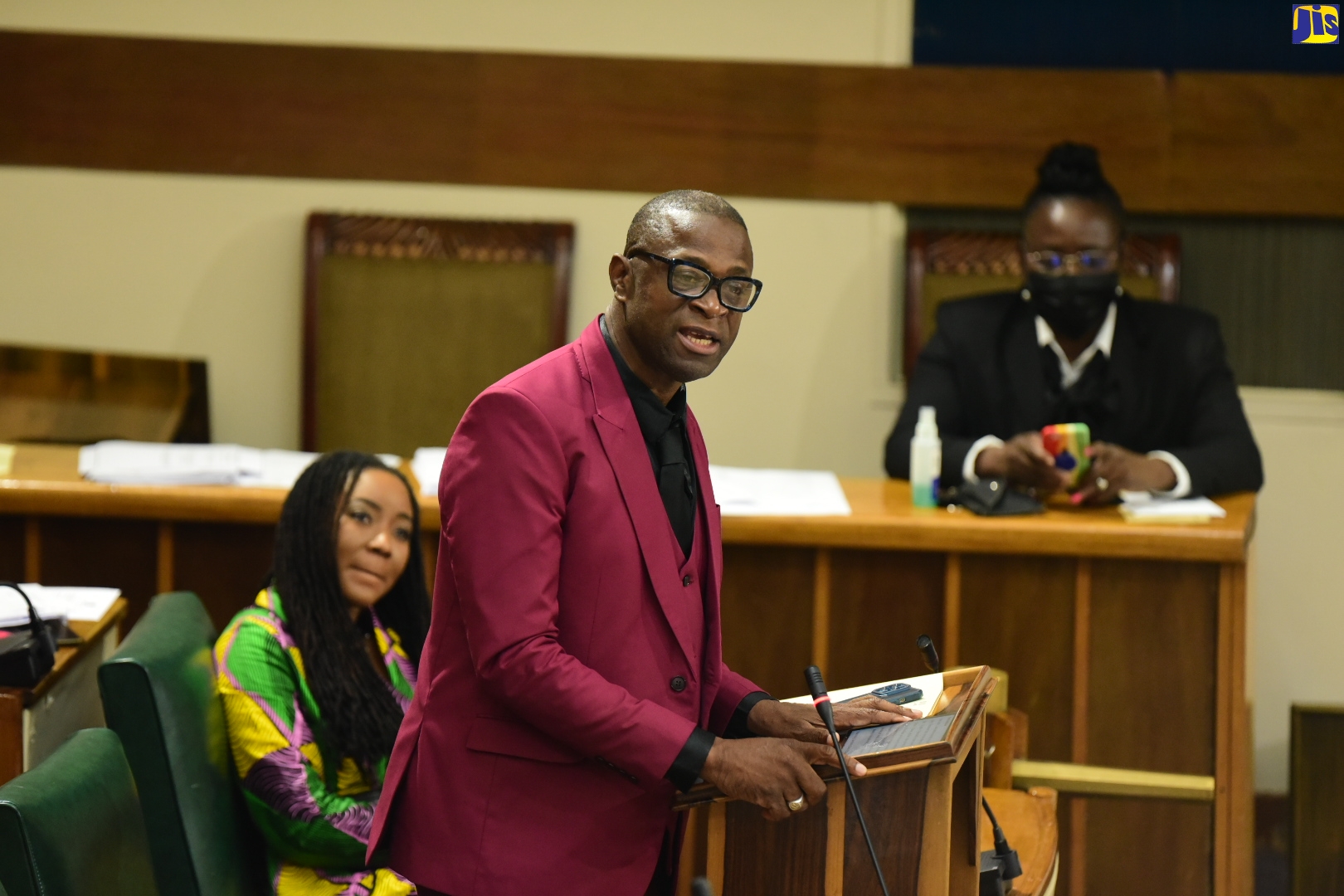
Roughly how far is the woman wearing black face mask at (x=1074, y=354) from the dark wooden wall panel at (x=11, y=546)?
1.95 m

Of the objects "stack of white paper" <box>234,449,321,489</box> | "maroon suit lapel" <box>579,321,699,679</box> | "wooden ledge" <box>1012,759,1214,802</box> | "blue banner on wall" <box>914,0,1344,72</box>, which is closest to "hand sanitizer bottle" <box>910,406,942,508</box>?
"wooden ledge" <box>1012,759,1214,802</box>

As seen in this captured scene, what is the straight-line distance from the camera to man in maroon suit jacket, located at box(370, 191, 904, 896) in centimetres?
156

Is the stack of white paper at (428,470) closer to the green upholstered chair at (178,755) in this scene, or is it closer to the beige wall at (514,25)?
the green upholstered chair at (178,755)

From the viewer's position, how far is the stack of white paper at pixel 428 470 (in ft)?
9.60

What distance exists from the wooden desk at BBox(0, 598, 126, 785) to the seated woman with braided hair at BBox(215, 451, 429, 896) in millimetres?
250

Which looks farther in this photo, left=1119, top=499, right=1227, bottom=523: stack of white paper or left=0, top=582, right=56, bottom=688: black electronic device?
left=1119, top=499, right=1227, bottom=523: stack of white paper

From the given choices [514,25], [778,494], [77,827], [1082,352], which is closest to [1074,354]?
[1082,352]

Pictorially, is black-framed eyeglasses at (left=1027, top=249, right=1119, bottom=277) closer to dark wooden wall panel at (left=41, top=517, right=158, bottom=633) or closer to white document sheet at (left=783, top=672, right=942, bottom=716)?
white document sheet at (left=783, top=672, right=942, bottom=716)

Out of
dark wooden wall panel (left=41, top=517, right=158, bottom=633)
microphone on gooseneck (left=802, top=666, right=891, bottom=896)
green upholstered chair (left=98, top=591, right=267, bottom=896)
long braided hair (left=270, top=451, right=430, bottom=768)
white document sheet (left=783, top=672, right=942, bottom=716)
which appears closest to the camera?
microphone on gooseneck (left=802, top=666, right=891, bottom=896)

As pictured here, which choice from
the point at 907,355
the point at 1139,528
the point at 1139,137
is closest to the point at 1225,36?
the point at 1139,137

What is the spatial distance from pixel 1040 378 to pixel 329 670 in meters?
2.06

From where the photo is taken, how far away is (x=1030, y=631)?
2.76 metres

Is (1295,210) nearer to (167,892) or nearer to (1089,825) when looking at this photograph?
(1089,825)

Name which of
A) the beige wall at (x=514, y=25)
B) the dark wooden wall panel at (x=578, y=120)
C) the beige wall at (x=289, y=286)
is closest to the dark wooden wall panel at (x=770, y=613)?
the beige wall at (x=289, y=286)
